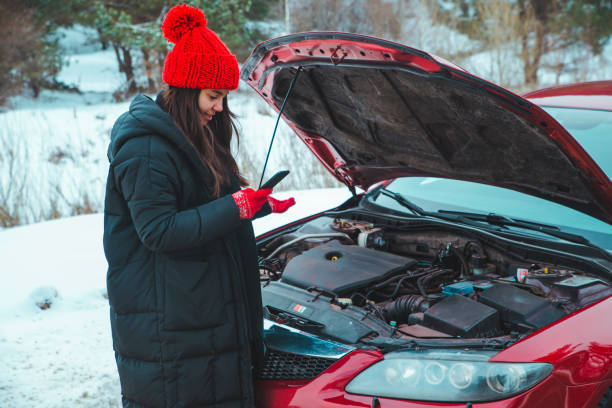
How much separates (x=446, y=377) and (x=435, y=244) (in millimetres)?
1091

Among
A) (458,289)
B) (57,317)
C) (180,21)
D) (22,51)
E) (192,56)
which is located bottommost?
(57,317)

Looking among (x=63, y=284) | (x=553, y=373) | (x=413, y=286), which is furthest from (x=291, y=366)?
(x=63, y=284)

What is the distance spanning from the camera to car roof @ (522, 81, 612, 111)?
2.85m

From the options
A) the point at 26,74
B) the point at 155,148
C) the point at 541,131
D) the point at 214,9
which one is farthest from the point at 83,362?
the point at 26,74

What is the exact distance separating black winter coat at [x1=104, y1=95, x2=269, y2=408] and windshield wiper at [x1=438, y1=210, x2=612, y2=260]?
1345mm

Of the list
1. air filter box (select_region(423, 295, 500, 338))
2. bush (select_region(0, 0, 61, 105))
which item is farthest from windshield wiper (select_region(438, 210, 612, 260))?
bush (select_region(0, 0, 61, 105))

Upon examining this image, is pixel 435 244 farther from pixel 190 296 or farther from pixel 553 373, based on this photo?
pixel 190 296

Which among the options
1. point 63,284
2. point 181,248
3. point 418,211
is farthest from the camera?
point 63,284

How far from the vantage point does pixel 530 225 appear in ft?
7.92

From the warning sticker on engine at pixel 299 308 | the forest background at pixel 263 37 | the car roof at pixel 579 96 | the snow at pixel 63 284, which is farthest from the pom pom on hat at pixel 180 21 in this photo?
the forest background at pixel 263 37

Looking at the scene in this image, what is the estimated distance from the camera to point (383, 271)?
235 centimetres

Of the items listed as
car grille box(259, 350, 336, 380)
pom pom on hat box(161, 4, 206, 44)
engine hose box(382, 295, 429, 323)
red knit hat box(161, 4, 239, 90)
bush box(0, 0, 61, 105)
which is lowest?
car grille box(259, 350, 336, 380)

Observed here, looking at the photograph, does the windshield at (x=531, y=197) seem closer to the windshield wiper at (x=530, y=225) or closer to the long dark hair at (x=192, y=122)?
the windshield wiper at (x=530, y=225)

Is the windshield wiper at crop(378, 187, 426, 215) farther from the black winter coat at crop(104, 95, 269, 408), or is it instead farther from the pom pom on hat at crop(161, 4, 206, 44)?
the pom pom on hat at crop(161, 4, 206, 44)
